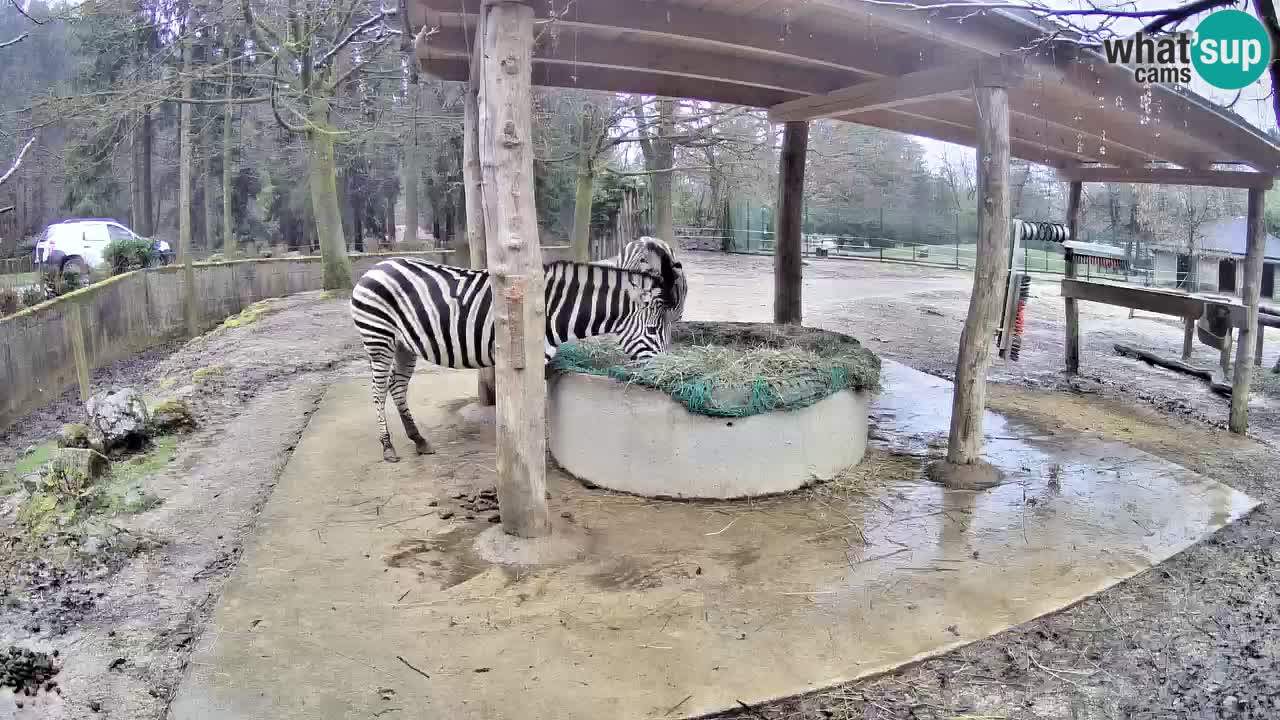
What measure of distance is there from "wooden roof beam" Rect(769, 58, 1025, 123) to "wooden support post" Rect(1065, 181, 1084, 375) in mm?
4475

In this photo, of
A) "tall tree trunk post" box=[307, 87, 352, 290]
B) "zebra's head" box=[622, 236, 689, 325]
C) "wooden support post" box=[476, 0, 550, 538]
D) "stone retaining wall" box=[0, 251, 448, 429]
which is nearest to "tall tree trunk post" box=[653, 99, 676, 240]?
"stone retaining wall" box=[0, 251, 448, 429]

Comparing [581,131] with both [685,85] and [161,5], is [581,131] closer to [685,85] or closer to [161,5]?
[161,5]

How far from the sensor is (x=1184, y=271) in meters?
16.5

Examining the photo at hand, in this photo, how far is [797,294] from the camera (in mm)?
9109

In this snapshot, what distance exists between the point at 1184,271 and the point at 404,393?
1619 cm

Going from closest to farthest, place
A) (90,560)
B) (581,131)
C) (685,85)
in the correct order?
(90,560) < (685,85) < (581,131)

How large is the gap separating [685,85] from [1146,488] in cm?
483

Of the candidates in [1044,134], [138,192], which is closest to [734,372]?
[1044,134]

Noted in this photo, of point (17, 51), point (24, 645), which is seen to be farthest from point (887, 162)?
point (17, 51)

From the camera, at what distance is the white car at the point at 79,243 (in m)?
18.4

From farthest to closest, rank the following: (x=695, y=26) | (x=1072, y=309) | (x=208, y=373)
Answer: (x=1072, y=309)
(x=208, y=373)
(x=695, y=26)

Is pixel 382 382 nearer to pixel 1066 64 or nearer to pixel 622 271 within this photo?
pixel 622 271

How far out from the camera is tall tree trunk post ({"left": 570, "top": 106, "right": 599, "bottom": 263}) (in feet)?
52.5

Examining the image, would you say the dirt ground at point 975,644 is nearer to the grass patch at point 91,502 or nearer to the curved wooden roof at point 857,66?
the grass patch at point 91,502
